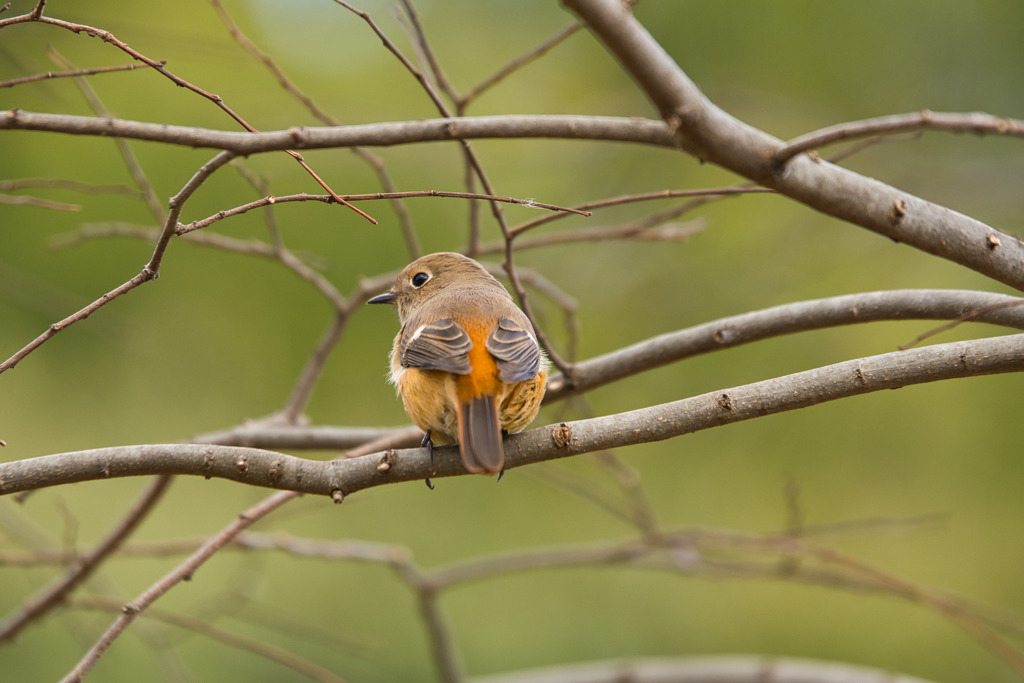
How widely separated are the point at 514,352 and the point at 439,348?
237 mm

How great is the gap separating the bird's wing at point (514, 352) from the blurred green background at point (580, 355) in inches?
124

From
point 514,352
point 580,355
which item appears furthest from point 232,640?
point 580,355

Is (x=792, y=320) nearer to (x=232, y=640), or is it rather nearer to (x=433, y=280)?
(x=433, y=280)

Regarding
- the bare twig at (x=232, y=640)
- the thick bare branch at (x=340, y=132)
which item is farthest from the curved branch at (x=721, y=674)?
the thick bare branch at (x=340, y=132)

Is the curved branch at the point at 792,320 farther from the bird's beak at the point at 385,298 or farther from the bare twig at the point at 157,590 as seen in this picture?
the bare twig at the point at 157,590

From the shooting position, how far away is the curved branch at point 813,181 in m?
2.05

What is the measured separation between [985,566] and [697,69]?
4336 millimetres

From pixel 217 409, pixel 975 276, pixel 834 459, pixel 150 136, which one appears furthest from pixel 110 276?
pixel 975 276

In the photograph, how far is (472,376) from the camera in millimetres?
2812

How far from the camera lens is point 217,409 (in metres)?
6.82

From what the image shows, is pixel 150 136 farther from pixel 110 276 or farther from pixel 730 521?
pixel 730 521

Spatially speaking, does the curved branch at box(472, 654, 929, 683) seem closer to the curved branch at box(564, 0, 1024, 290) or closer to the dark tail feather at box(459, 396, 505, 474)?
the dark tail feather at box(459, 396, 505, 474)

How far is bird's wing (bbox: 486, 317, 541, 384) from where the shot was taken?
2762mm

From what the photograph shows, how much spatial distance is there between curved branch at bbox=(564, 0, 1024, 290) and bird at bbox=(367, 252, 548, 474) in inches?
36.9
